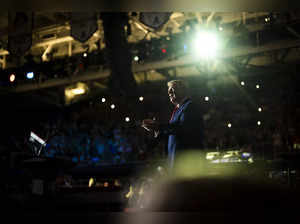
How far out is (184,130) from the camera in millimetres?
2906

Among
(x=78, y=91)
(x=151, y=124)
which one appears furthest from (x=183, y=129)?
(x=78, y=91)

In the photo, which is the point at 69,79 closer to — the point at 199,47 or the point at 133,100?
the point at 133,100

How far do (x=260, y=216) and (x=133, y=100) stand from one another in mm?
7147

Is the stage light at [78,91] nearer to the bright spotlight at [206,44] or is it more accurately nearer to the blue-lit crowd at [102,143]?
the blue-lit crowd at [102,143]

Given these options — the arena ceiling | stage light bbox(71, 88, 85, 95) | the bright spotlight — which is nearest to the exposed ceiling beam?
the arena ceiling

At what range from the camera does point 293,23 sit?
23.9 ft

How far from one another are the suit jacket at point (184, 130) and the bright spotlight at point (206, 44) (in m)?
6.53

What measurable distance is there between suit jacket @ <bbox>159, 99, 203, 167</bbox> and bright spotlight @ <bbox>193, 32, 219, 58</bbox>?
21.4 ft

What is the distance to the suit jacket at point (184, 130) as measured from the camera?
2.88 metres

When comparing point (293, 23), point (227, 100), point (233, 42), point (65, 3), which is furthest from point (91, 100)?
point (65, 3)

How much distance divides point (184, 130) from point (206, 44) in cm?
672

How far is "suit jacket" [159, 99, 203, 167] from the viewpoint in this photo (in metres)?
2.88

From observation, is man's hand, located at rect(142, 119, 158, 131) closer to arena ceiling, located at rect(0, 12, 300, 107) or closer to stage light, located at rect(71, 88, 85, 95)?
arena ceiling, located at rect(0, 12, 300, 107)

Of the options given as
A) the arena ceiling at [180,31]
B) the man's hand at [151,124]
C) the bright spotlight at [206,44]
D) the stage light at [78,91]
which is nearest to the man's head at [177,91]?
the man's hand at [151,124]
